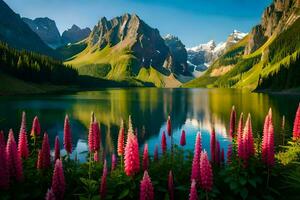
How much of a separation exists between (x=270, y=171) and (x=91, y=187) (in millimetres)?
6652

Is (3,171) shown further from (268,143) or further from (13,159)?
(268,143)

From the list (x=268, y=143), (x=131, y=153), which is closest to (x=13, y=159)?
(x=131, y=153)

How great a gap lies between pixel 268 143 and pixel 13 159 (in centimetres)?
834

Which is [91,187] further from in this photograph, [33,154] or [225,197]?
[33,154]

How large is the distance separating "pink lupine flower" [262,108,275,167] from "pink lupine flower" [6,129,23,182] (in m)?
8.14

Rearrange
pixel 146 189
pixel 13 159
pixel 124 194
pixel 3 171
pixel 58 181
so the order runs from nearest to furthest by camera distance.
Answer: pixel 146 189
pixel 58 181
pixel 3 171
pixel 13 159
pixel 124 194

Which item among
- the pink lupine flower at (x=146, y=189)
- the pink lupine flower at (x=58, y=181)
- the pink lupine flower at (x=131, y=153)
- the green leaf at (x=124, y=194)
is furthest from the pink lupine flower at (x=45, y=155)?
the pink lupine flower at (x=146, y=189)

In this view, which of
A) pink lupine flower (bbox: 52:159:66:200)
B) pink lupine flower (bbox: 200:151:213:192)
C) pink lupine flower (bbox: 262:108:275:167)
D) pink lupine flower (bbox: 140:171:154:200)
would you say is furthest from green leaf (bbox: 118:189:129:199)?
pink lupine flower (bbox: 262:108:275:167)

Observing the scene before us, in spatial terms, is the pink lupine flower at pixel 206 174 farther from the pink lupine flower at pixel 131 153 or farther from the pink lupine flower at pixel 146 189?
the pink lupine flower at pixel 131 153

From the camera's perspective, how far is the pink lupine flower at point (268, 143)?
11.8 meters

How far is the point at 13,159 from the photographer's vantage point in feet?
34.3

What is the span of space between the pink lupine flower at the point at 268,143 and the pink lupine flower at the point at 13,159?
814cm

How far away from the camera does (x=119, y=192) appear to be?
37.9 feet

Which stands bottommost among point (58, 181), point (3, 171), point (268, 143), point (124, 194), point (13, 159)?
point (124, 194)
